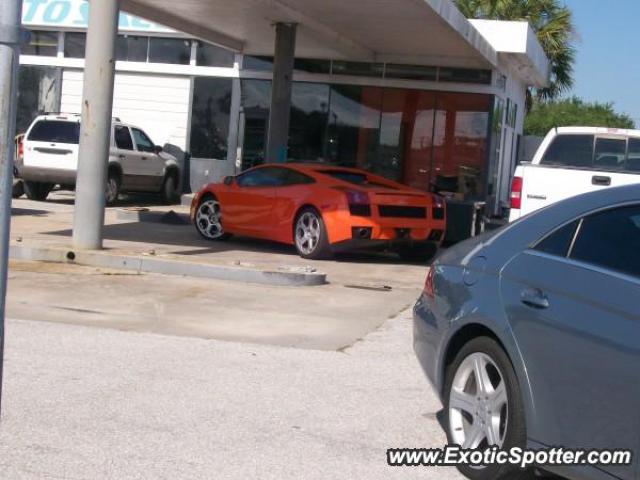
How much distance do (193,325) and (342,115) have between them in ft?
54.6

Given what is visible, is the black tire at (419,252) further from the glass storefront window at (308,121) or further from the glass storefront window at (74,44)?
the glass storefront window at (74,44)

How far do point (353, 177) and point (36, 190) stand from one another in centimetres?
1033

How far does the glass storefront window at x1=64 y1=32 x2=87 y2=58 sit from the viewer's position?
27.2 meters

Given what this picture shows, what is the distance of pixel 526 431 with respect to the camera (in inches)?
193

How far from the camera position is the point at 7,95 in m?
3.82

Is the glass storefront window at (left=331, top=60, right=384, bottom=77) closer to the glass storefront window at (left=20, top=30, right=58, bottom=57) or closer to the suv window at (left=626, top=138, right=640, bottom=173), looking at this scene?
the glass storefront window at (left=20, top=30, right=58, bottom=57)

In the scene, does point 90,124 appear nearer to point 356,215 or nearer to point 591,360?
point 356,215

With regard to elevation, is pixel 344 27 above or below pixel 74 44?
above

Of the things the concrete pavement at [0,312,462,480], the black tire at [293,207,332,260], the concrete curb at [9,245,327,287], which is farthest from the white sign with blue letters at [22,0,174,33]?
the concrete pavement at [0,312,462,480]

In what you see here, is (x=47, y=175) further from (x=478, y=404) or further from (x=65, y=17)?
(x=478, y=404)

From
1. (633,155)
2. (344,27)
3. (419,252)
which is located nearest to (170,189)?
(344,27)

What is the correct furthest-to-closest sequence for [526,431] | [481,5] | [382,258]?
[481,5] → [382,258] → [526,431]

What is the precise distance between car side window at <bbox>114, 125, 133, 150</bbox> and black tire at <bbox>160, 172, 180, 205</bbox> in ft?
5.25

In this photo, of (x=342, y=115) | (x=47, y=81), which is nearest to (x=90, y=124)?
(x=342, y=115)
